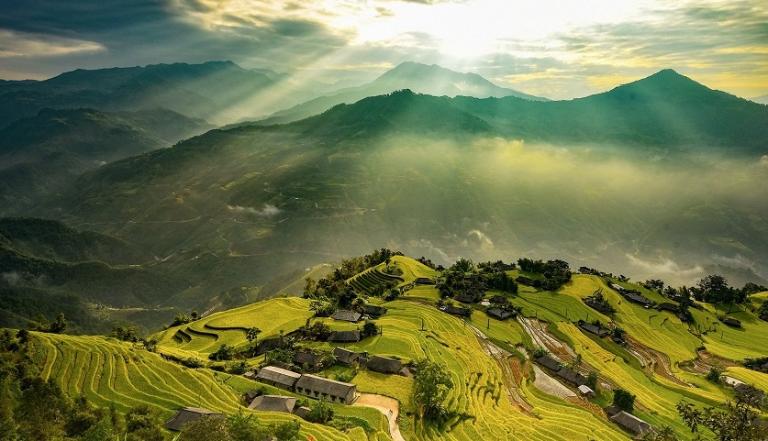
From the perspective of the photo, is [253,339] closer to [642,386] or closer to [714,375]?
[642,386]

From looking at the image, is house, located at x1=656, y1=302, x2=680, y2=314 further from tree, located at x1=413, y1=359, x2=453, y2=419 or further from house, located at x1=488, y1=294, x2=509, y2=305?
tree, located at x1=413, y1=359, x2=453, y2=419

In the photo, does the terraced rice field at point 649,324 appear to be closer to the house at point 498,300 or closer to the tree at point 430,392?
the house at point 498,300

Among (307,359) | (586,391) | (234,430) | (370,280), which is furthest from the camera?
(370,280)

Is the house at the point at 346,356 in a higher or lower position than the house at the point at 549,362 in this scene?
higher

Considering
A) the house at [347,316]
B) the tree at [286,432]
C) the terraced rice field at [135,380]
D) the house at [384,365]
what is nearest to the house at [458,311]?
the house at [347,316]

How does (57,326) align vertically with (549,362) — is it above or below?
above

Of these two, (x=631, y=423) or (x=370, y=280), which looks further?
(x=370, y=280)

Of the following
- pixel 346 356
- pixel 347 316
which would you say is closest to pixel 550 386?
pixel 346 356
